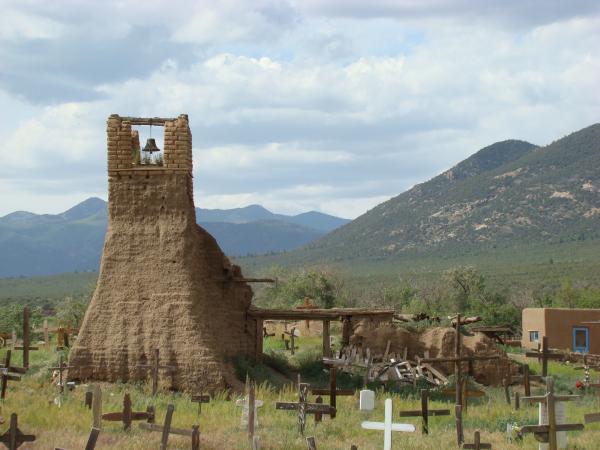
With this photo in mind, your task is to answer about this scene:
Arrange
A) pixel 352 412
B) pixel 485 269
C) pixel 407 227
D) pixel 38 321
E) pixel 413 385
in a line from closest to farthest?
pixel 352 412, pixel 413 385, pixel 38 321, pixel 485 269, pixel 407 227

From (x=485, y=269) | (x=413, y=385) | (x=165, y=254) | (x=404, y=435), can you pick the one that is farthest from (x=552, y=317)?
(x=485, y=269)

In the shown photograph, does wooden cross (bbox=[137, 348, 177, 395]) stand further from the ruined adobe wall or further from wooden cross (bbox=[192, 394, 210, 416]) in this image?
wooden cross (bbox=[192, 394, 210, 416])

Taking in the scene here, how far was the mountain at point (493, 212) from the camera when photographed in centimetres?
11344

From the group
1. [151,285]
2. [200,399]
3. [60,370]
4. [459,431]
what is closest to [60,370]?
[60,370]

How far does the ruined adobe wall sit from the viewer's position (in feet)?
95.7

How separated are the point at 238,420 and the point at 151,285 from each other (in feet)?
23.7

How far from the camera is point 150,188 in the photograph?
3036 cm

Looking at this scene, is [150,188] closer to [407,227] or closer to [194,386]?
[194,386]

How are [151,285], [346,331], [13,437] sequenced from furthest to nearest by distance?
[346,331]
[151,285]
[13,437]

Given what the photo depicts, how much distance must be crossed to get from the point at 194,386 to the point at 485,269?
69.1 meters

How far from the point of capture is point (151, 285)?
2994 centimetres

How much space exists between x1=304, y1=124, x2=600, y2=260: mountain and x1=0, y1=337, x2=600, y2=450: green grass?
82.7 meters

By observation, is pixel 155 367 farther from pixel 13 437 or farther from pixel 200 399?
pixel 13 437

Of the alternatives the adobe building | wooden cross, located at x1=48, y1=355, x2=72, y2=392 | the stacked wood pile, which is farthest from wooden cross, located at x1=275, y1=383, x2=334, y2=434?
the adobe building
